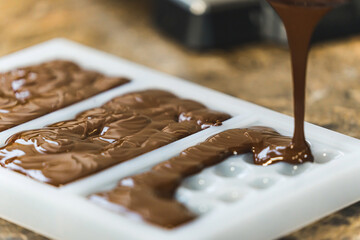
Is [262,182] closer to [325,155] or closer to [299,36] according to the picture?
[325,155]

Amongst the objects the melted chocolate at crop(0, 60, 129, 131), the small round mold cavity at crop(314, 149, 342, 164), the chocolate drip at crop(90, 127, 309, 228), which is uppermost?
the chocolate drip at crop(90, 127, 309, 228)

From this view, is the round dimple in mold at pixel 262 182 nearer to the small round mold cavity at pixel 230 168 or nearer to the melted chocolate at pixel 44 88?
the small round mold cavity at pixel 230 168

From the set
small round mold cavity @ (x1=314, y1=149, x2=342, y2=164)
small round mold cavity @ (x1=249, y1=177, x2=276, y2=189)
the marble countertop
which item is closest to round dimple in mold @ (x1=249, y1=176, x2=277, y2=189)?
small round mold cavity @ (x1=249, y1=177, x2=276, y2=189)

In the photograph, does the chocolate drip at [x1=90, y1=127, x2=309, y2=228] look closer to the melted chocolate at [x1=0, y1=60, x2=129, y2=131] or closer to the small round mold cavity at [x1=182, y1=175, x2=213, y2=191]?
the small round mold cavity at [x1=182, y1=175, x2=213, y2=191]

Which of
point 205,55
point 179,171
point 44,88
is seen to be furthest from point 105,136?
point 205,55

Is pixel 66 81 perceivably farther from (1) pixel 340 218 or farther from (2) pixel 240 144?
(1) pixel 340 218
